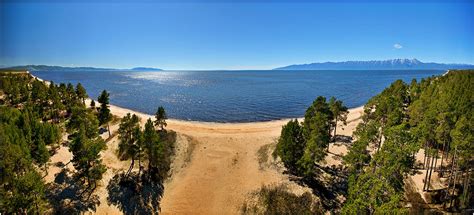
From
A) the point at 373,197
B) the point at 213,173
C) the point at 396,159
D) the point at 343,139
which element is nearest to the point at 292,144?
the point at 213,173

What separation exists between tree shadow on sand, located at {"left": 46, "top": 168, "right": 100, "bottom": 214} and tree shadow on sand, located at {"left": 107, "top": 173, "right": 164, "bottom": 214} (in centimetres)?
247

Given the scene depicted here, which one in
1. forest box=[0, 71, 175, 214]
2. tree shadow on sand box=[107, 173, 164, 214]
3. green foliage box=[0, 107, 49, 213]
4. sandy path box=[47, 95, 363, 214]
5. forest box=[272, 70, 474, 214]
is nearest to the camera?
forest box=[272, 70, 474, 214]

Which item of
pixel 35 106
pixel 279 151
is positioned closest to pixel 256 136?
pixel 279 151

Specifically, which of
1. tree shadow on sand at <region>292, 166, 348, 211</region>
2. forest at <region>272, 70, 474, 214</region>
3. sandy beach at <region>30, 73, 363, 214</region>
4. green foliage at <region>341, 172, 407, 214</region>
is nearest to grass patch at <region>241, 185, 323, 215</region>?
forest at <region>272, 70, 474, 214</region>

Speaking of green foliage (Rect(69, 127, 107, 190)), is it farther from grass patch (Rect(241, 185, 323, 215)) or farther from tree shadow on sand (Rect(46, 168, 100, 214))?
grass patch (Rect(241, 185, 323, 215))

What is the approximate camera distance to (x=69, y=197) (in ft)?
114

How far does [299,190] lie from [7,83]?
88.8 m

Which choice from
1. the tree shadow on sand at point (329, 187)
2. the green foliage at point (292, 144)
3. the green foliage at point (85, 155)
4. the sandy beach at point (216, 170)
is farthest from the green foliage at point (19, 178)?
the tree shadow on sand at point (329, 187)

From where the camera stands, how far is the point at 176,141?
183 ft

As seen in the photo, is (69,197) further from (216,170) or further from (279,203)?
(279,203)

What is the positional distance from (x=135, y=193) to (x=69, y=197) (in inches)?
329

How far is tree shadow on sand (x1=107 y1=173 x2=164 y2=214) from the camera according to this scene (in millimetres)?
35812

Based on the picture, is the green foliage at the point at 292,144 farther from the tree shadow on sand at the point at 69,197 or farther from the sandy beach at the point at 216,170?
the tree shadow on sand at the point at 69,197

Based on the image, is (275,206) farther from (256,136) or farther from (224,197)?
(256,136)
